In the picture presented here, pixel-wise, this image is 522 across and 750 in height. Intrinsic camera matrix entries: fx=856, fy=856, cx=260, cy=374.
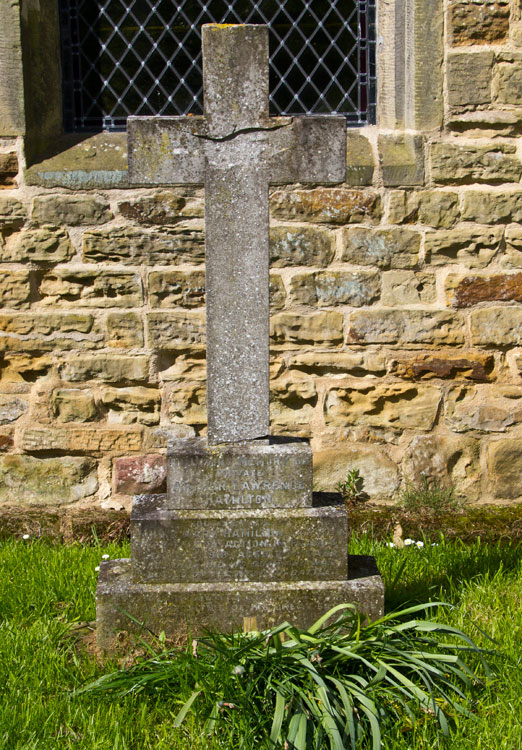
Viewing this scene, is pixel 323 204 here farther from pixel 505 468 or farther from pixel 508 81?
pixel 505 468

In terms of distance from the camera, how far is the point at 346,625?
301 cm

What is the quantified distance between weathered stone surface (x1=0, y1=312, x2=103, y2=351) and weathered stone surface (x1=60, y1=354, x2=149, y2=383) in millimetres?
86

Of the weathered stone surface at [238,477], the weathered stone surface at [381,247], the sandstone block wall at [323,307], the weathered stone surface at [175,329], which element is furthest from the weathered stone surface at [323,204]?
the weathered stone surface at [238,477]

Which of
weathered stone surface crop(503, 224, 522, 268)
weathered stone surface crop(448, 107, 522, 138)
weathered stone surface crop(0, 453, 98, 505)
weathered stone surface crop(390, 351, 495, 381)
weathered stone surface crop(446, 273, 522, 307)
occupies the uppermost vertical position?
weathered stone surface crop(448, 107, 522, 138)

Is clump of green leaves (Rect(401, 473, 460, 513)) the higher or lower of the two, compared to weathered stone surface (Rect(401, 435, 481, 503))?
lower

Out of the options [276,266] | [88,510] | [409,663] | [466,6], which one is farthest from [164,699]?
[466,6]

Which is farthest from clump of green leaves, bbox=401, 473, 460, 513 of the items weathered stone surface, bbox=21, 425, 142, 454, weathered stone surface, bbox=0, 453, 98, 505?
weathered stone surface, bbox=0, 453, 98, 505

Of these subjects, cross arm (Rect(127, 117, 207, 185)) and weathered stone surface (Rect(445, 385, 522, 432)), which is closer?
cross arm (Rect(127, 117, 207, 185))

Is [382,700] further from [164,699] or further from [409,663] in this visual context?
[164,699]

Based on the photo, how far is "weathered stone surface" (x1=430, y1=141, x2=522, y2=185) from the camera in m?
4.56

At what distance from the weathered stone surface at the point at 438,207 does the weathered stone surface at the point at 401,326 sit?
48 cm

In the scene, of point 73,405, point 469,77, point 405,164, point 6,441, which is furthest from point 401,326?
point 6,441

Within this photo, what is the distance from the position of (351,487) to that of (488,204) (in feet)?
5.59

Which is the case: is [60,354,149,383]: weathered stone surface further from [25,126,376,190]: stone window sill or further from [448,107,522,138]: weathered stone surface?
[448,107,522,138]: weathered stone surface
